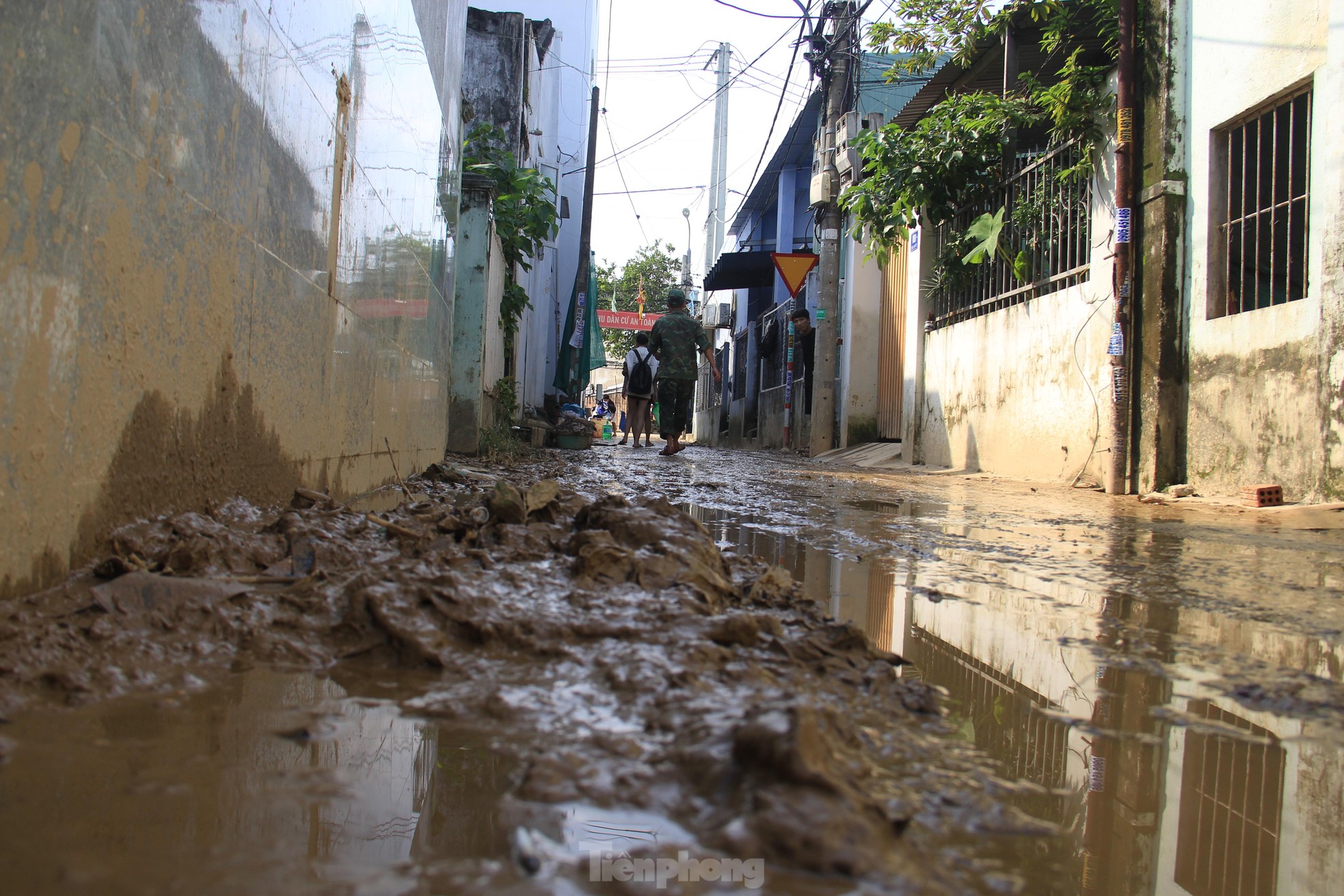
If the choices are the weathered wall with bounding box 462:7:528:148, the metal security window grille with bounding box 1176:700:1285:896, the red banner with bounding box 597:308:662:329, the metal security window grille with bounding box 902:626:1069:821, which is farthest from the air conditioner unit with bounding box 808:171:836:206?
the red banner with bounding box 597:308:662:329

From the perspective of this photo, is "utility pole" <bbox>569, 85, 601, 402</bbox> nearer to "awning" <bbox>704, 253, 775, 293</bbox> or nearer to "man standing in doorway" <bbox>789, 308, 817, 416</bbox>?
"awning" <bbox>704, 253, 775, 293</bbox>

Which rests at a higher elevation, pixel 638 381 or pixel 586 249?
pixel 586 249

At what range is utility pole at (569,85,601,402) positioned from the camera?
52.6 ft

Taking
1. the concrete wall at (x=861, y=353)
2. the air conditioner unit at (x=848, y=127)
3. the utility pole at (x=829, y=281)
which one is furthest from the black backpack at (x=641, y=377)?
the air conditioner unit at (x=848, y=127)

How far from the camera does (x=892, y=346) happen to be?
1195 centimetres

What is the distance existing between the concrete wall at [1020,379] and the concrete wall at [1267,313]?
78 cm

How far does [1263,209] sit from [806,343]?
8810mm

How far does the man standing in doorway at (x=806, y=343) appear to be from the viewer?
13.7 metres

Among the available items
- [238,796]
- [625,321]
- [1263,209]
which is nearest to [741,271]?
[625,321]

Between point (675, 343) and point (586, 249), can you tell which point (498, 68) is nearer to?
point (586, 249)

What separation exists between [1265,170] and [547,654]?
5.62 meters

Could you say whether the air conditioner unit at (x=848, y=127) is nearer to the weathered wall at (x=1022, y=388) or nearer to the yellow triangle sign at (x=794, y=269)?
the yellow triangle sign at (x=794, y=269)

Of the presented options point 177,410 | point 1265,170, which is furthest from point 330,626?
point 1265,170

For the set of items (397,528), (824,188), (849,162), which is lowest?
(397,528)
